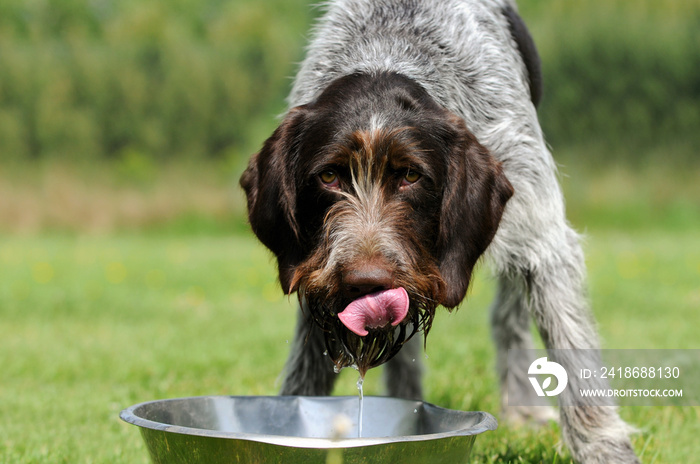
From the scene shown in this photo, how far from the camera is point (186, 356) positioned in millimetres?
5734

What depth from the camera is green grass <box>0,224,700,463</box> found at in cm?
381

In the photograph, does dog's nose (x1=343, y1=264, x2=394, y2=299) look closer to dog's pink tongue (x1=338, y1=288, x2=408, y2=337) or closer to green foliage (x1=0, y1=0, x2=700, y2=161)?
dog's pink tongue (x1=338, y1=288, x2=408, y2=337)

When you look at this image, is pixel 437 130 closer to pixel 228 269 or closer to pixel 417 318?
pixel 417 318

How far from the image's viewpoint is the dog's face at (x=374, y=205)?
106 inches

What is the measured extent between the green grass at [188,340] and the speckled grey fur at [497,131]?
0.24m

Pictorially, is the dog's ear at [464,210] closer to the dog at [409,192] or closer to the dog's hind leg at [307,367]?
the dog at [409,192]

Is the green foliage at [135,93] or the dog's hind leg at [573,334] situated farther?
the green foliage at [135,93]

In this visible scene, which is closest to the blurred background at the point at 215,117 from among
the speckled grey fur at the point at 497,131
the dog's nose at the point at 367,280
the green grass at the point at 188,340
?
the green grass at the point at 188,340

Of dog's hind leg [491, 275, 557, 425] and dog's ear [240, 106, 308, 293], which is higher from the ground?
dog's ear [240, 106, 308, 293]

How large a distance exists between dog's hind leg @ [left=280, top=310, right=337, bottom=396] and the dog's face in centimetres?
61

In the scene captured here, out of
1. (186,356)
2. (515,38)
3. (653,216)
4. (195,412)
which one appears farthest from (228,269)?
(653,216)

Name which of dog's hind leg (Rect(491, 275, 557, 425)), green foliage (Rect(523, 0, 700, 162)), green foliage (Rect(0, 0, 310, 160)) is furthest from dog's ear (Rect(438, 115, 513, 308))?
green foliage (Rect(523, 0, 700, 162))

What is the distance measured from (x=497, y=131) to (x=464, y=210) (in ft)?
2.12

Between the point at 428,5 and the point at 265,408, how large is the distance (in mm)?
1907
